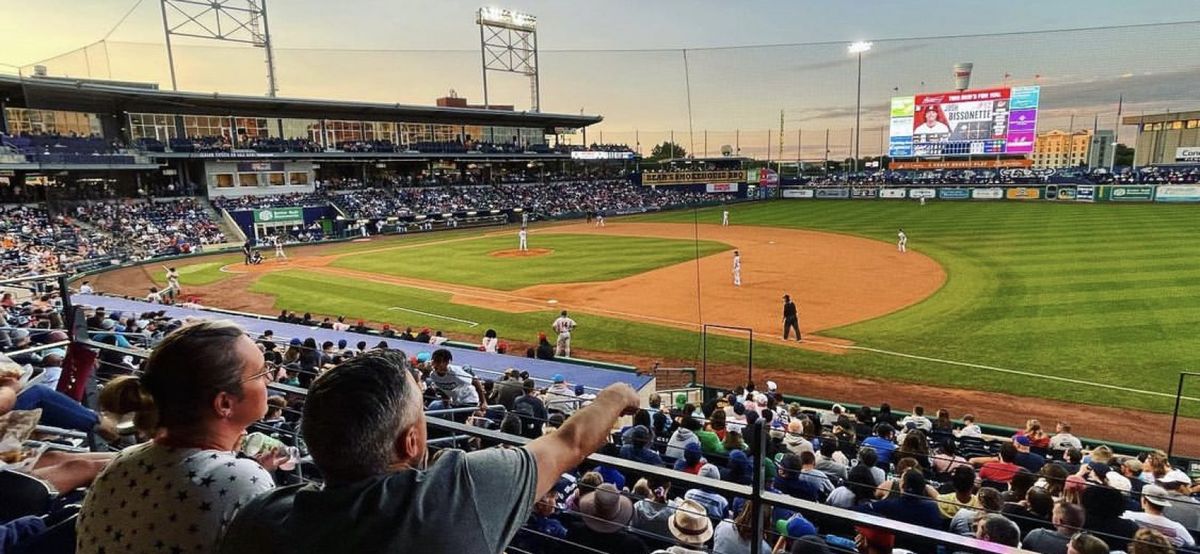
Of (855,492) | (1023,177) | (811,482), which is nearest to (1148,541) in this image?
(855,492)

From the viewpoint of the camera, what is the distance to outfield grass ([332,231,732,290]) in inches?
1029

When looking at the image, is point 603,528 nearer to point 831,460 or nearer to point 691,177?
point 831,460

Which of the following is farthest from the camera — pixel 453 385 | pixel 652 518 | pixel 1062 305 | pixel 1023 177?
pixel 1023 177

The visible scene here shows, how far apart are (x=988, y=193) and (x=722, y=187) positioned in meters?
24.0

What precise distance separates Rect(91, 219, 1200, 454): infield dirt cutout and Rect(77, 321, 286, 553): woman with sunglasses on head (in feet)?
40.9

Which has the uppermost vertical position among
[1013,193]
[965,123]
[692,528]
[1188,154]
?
[965,123]

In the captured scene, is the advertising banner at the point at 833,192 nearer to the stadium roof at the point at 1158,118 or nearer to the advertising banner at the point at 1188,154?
the advertising banner at the point at 1188,154

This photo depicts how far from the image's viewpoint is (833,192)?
64.9m

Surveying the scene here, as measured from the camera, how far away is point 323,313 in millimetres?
20859

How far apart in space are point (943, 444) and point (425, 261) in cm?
2673

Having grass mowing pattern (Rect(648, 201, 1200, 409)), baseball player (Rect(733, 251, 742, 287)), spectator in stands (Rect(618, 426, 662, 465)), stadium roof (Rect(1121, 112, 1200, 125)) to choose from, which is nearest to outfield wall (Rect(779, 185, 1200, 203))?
grass mowing pattern (Rect(648, 201, 1200, 409))

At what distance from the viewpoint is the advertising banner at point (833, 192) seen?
64125mm

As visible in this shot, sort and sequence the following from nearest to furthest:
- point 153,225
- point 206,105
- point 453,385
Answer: point 453,385 < point 153,225 < point 206,105

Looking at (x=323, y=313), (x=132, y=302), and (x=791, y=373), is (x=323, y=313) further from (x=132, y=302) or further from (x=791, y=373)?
(x=791, y=373)
